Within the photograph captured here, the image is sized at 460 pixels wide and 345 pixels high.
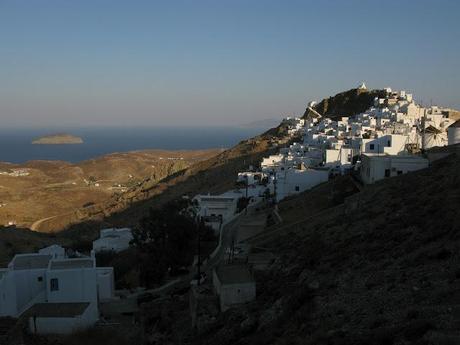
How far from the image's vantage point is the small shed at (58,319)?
18.1 m

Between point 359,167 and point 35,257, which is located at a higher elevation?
point 359,167

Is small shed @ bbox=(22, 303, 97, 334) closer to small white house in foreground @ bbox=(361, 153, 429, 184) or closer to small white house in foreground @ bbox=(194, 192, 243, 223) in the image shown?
small white house in foreground @ bbox=(361, 153, 429, 184)

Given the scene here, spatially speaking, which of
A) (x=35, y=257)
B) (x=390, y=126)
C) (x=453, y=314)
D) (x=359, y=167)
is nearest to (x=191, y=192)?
(x=390, y=126)

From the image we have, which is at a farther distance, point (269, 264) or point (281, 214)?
point (281, 214)

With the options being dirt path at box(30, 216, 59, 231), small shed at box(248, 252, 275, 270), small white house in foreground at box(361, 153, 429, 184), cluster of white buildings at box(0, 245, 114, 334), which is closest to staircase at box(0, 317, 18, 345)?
cluster of white buildings at box(0, 245, 114, 334)

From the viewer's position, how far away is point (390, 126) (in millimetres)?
46469

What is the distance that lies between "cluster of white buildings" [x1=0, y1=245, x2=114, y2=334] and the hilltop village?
1.5 inches

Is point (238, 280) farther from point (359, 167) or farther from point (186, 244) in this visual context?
point (359, 167)

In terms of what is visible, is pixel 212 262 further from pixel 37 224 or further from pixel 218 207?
pixel 37 224

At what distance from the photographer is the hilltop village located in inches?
680

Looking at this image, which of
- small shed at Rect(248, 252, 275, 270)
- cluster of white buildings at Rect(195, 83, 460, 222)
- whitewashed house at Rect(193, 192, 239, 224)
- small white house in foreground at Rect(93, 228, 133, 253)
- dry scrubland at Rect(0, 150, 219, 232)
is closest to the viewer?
small shed at Rect(248, 252, 275, 270)

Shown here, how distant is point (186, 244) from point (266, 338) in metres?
15.3

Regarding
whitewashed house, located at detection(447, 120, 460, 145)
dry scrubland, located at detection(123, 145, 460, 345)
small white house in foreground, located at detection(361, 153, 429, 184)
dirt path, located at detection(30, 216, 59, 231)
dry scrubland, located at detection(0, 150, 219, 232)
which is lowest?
dirt path, located at detection(30, 216, 59, 231)

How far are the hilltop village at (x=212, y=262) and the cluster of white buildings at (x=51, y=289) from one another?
37 millimetres
